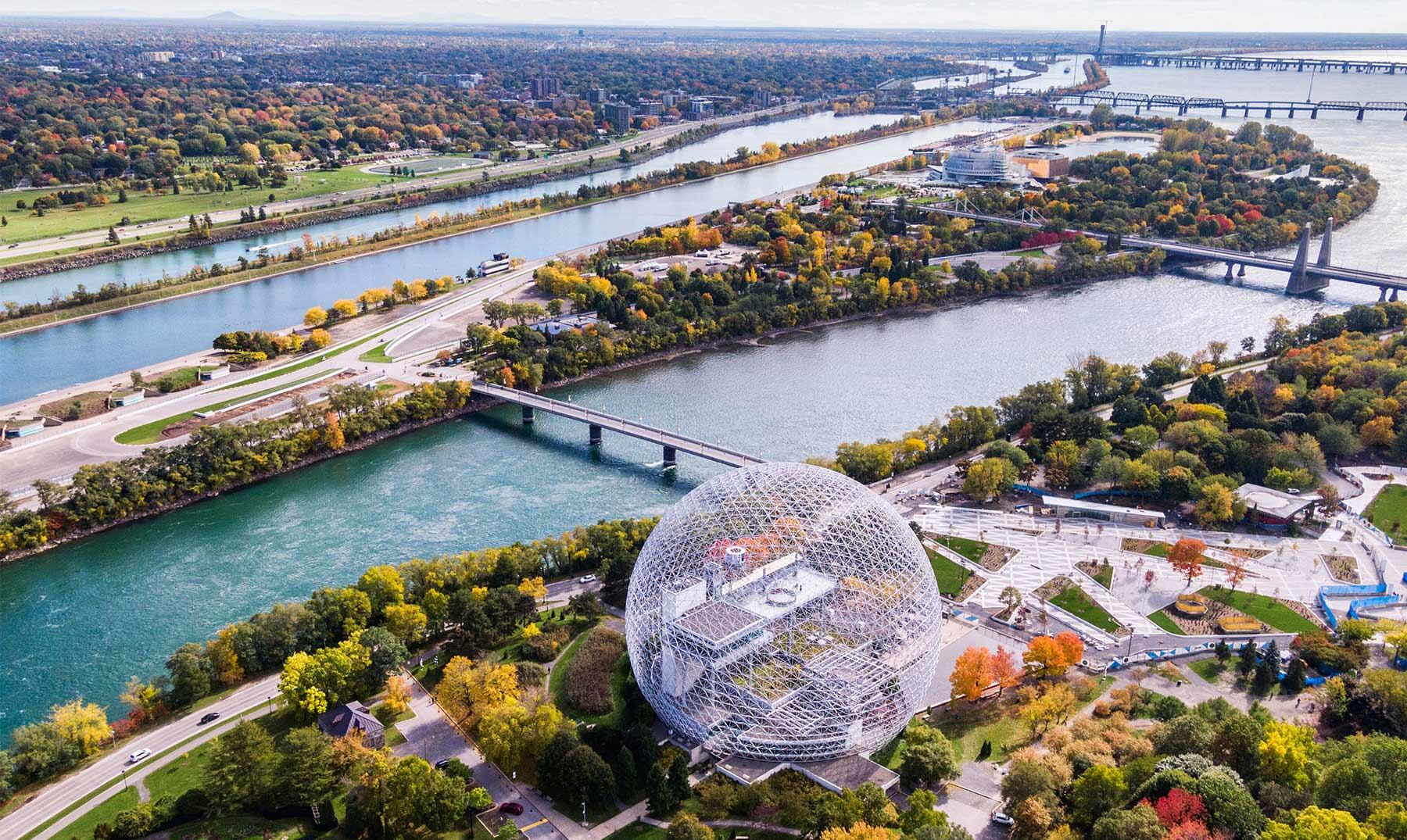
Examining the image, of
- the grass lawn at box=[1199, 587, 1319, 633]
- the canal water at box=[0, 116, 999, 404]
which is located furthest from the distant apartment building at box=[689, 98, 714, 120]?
the grass lawn at box=[1199, 587, 1319, 633]

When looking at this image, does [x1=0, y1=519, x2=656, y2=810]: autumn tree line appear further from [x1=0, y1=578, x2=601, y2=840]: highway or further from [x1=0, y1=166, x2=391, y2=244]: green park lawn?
[x1=0, y1=166, x2=391, y2=244]: green park lawn

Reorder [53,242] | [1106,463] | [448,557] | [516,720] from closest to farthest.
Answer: [516,720], [448,557], [1106,463], [53,242]

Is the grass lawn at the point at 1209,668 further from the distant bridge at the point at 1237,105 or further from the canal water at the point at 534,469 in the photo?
the distant bridge at the point at 1237,105

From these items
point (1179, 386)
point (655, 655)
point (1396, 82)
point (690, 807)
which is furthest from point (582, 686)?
point (1396, 82)

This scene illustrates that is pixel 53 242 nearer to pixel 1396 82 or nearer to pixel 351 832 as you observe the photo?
pixel 351 832

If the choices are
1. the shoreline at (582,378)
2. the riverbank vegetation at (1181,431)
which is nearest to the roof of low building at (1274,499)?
the riverbank vegetation at (1181,431)

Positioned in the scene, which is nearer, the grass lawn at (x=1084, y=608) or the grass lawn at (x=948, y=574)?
the grass lawn at (x=1084, y=608)
